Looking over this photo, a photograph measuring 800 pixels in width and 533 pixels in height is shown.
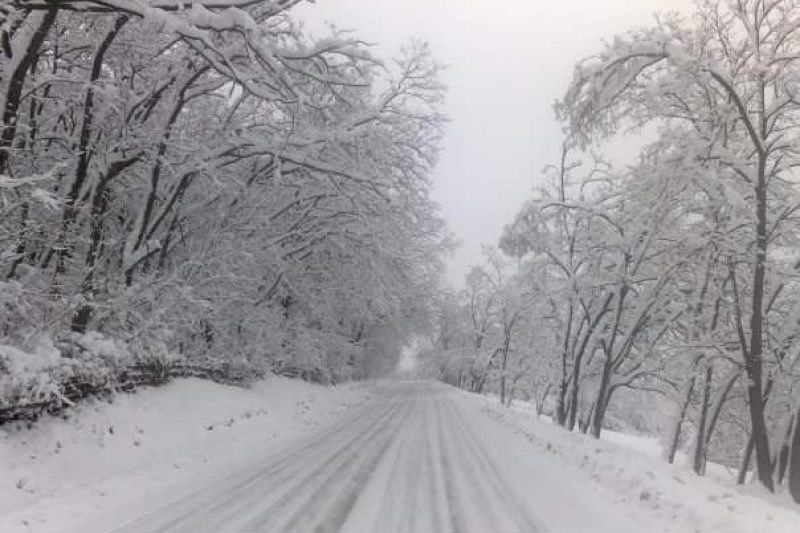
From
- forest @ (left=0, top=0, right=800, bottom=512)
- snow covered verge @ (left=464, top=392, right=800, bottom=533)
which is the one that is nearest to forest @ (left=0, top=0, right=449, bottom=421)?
forest @ (left=0, top=0, right=800, bottom=512)

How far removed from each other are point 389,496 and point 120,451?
4.39 meters

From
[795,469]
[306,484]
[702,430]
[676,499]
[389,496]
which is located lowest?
[306,484]

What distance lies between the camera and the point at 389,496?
9133 millimetres

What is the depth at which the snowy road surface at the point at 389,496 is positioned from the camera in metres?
7.37

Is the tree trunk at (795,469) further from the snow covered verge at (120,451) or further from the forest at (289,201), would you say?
the snow covered verge at (120,451)

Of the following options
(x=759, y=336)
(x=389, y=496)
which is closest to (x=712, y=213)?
(x=759, y=336)

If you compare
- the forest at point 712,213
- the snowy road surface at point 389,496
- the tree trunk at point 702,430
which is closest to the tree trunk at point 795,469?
the forest at point 712,213

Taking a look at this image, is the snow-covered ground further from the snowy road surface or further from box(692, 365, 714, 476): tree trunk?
box(692, 365, 714, 476): tree trunk

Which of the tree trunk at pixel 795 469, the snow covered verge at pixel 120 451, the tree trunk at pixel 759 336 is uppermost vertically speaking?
the tree trunk at pixel 759 336

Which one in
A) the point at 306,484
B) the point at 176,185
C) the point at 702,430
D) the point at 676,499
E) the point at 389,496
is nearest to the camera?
the point at 676,499

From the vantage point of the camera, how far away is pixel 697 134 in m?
13.8

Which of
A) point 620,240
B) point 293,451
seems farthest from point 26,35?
point 620,240

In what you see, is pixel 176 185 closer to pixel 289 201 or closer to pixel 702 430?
pixel 289 201

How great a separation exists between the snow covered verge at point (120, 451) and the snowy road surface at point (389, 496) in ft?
2.10
